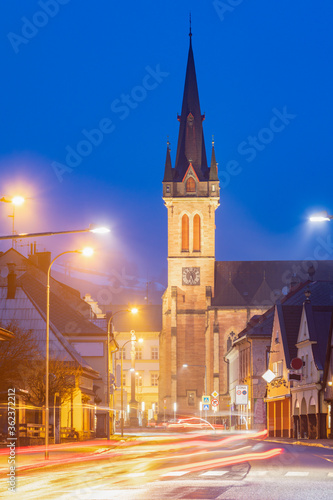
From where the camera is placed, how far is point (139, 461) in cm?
2575

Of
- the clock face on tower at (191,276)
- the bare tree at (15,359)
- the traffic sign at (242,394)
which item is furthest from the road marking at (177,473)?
the clock face on tower at (191,276)

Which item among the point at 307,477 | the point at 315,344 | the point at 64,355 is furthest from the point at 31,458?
the point at 315,344

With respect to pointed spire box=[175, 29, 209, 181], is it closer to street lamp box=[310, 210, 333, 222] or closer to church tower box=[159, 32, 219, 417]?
church tower box=[159, 32, 219, 417]

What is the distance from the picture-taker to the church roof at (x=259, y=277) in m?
116

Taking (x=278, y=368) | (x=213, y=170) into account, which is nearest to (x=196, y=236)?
(x=213, y=170)

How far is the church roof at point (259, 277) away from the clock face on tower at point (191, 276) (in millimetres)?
3479

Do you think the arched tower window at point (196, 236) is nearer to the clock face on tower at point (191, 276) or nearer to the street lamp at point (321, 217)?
the clock face on tower at point (191, 276)

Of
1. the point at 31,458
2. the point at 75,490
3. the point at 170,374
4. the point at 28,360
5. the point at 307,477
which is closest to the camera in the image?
the point at 75,490

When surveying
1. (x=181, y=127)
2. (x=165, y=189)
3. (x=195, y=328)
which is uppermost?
(x=181, y=127)

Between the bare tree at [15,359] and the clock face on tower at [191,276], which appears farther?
the clock face on tower at [191,276]

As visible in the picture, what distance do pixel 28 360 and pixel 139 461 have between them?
79.1ft

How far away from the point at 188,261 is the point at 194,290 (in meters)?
3.87

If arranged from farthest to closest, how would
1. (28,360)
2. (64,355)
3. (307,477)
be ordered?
(64,355)
(28,360)
(307,477)

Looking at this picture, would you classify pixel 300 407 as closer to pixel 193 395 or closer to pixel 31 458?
pixel 31 458
